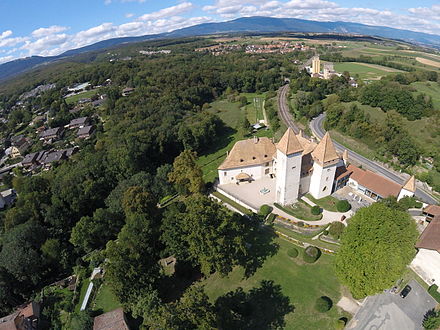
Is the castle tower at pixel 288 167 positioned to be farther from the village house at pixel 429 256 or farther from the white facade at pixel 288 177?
the village house at pixel 429 256

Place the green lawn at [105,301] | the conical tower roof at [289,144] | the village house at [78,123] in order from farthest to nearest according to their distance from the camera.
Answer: the village house at [78,123], the conical tower roof at [289,144], the green lawn at [105,301]

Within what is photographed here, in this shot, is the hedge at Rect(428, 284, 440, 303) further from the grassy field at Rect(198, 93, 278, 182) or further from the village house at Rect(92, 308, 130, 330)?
the grassy field at Rect(198, 93, 278, 182)

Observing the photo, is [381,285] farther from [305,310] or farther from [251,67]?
[251,67]

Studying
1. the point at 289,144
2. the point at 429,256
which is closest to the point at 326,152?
the point at 289,144

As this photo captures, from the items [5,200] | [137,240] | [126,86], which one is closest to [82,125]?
[126,86]

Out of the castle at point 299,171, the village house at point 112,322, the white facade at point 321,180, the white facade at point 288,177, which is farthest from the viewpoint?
the white facade at point 321,180

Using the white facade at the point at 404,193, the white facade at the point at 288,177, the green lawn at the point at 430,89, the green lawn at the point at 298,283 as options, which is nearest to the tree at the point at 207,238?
the green lawn at the point at 298,283

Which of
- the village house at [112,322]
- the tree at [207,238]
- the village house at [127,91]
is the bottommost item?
the village house at [112,322]

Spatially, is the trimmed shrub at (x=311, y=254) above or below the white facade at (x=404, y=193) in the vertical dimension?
below
